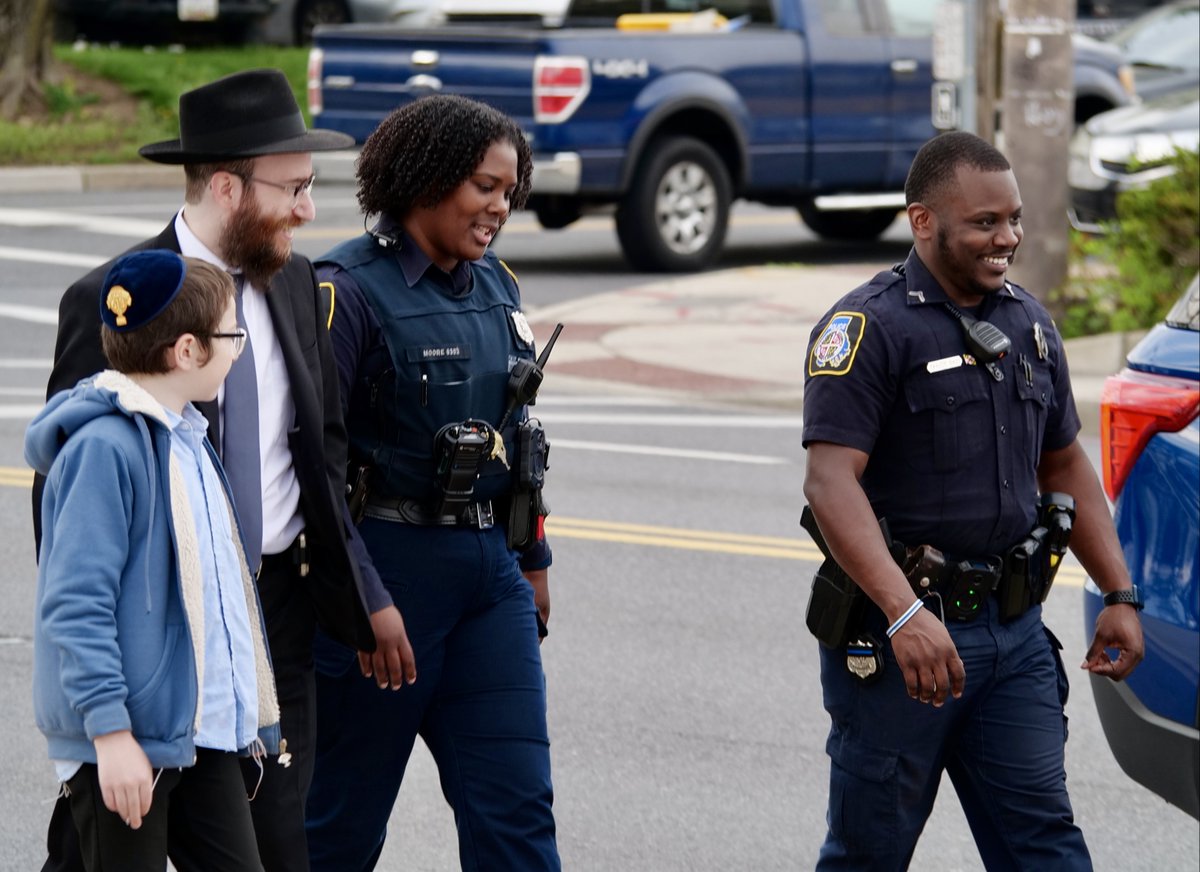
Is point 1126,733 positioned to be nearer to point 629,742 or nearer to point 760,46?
point 629,742

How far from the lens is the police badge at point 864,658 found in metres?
3.76

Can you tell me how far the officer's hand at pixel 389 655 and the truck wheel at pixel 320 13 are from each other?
2307 centimetres

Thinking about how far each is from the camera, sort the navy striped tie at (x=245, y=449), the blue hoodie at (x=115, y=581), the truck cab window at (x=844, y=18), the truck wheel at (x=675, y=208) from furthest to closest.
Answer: the truck cab window at (x=844, y=18) → the truck wheel at (x=675, y=208) → the navy striped tie at (x=245, y=449) → the blue hoodie at (x=115, y=581)

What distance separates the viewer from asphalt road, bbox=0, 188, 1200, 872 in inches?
200

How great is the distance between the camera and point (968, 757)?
12.6 feet

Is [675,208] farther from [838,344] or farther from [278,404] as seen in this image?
[278,404]

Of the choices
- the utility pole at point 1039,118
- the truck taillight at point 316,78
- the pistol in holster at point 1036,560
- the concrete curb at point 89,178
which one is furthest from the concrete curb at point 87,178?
the pistol in holster at point 1036,560

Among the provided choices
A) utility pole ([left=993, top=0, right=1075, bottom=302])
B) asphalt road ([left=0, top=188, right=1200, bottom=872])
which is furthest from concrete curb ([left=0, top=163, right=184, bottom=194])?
utility pole ([left=993, top=0, right=1075, bottom=302])

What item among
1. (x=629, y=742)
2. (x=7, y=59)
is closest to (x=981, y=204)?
(x=629, y=742)

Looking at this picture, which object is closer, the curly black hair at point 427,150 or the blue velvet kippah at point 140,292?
the blue velvet kippah at point 140,292

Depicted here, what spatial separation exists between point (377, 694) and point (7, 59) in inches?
748

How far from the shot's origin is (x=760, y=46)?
15.4 meters

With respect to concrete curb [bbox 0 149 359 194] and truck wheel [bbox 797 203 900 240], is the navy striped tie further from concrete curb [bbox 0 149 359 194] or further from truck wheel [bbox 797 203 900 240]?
concrete curb [bbox 0 149 359 194]

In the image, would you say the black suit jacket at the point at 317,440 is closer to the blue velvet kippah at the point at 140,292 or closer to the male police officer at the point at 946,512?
the blue velvet kippah at the point at 140,292
